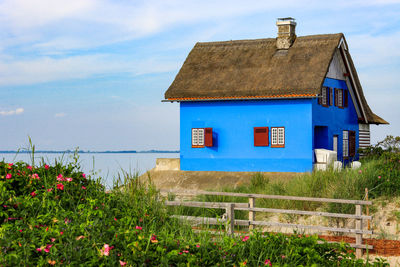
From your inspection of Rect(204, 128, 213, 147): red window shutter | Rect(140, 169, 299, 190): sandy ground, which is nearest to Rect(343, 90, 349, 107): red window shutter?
Rect(140, 169, 299, 190): sandy ground

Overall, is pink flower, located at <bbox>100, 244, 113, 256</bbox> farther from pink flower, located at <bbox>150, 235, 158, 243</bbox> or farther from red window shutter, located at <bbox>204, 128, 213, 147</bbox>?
red window shutter, located at <bbox>204, 128, 213, 147</bbox>

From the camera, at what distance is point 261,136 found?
22.3 m

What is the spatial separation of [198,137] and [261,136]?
3.11 meters

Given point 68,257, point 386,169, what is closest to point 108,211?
point 68,257

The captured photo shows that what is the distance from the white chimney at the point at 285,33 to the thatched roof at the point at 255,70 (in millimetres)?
271

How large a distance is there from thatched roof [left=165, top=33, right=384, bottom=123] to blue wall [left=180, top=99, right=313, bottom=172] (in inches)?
23.3

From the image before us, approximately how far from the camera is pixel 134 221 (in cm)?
734

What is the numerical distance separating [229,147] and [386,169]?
8.05 metres

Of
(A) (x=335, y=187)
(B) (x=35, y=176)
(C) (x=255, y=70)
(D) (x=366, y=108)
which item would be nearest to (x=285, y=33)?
(C) (x=255, y=70)

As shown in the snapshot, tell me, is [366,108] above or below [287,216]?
above

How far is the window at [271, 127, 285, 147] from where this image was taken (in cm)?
2198

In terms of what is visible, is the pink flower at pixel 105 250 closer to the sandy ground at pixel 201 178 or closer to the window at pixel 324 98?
the sandy ground at pixel 201 178

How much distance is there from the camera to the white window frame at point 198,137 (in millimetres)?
23578

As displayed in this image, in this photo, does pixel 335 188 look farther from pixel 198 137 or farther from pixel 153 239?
pixel 198 137
